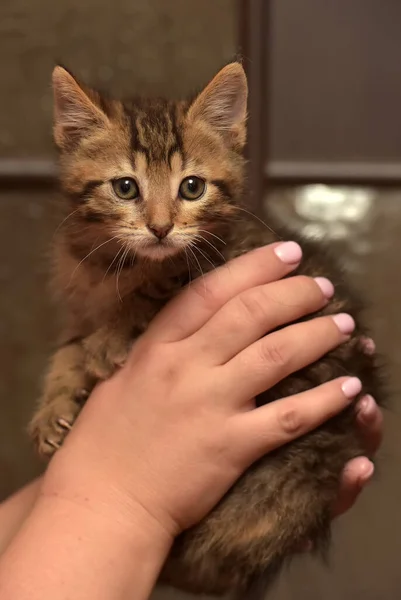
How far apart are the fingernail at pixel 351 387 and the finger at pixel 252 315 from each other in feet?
0.38

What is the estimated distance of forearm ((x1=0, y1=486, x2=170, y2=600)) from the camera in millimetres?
658

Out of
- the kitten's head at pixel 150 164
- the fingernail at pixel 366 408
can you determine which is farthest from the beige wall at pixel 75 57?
the fingernail at pixel 366 408

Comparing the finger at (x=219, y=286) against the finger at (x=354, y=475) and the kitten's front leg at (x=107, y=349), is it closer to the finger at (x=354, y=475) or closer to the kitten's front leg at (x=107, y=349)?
the kitten's front leg at (x=107, y=349)

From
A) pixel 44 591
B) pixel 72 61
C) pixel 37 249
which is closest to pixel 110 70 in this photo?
pixel 72 61

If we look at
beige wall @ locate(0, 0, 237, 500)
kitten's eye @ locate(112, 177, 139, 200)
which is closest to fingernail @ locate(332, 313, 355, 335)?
kitten's eye @ locate(112, 177, 139, 200)

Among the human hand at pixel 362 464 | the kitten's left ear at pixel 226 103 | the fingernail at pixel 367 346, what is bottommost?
the human hand at pixel 362 464

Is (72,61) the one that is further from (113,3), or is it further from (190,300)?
(190,300)

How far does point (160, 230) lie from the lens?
765mm

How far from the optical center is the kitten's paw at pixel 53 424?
87 centimetres

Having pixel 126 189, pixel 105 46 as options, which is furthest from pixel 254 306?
pixel 105 46

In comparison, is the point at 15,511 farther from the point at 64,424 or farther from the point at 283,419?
the point at 283,419

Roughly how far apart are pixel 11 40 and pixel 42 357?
0.76m

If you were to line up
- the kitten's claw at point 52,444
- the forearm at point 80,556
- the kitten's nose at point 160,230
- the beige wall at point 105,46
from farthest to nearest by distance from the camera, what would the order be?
the beige wall at point 105,46
the kitten's claw at point 52,444
the kitten's nose at point 160,230
the forearm at point 80,556

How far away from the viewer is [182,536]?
780 mm
